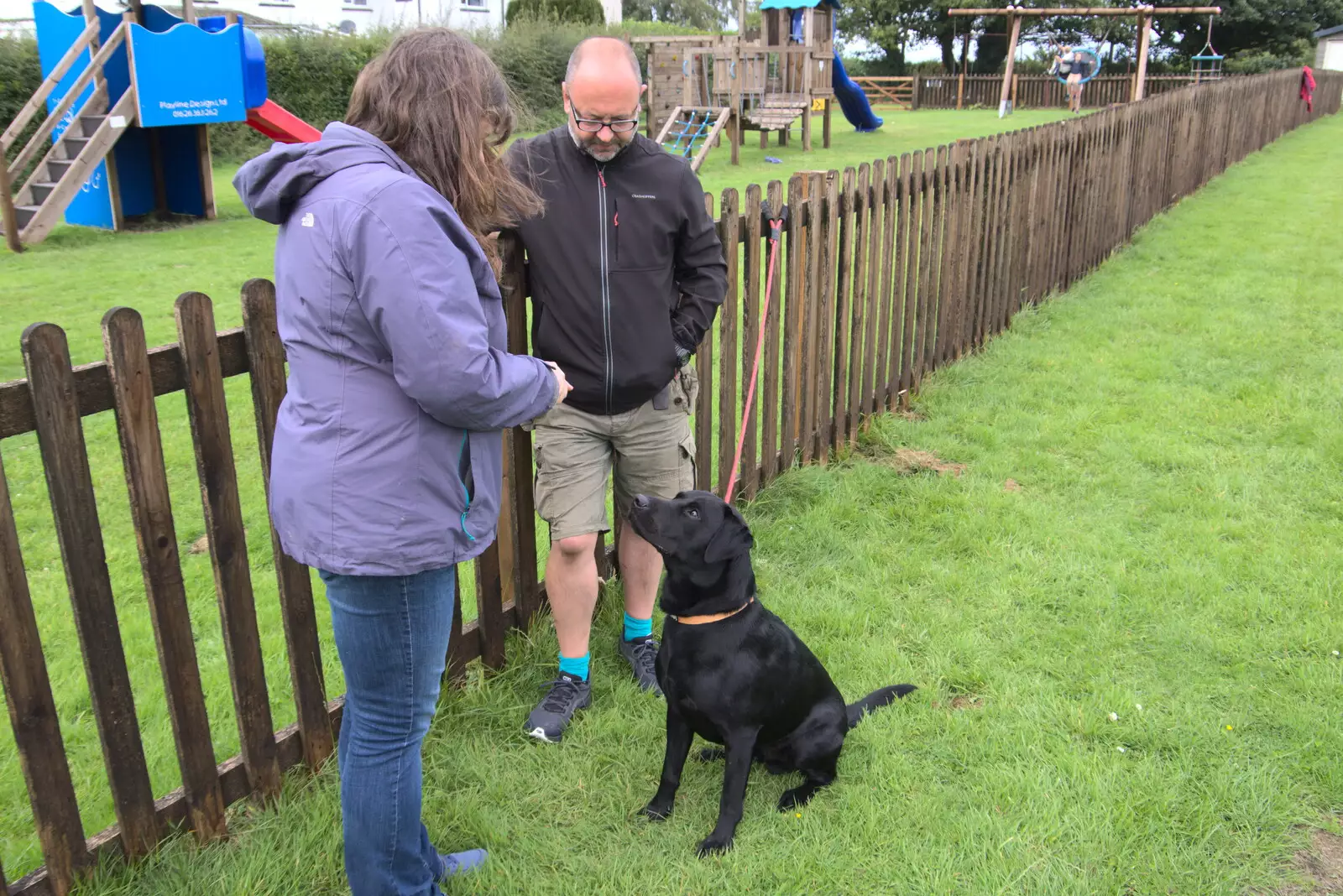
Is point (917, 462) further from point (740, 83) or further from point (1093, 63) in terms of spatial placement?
point (1093, 63)

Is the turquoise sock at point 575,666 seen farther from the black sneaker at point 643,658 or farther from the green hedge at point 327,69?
the green hedge at point 327,69

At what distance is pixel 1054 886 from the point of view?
264 cm

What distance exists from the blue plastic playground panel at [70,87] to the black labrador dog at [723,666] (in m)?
11.8

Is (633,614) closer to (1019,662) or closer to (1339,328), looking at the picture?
(1019,662)

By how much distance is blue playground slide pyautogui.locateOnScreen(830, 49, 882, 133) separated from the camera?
26797mm

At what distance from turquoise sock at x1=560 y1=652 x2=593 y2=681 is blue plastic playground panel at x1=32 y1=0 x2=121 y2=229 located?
11.3m

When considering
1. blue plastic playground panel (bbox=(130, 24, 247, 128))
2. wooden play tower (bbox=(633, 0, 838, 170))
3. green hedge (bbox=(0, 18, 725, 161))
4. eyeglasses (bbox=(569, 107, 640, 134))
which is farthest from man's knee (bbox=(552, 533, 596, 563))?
wooden play tower (bbox=(633, 0, 838, 170))

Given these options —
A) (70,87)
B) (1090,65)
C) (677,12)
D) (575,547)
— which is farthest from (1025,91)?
(575,547)

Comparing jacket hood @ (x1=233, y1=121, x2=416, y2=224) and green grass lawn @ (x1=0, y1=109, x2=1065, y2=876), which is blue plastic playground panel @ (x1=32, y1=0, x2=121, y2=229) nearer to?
green grass lawn @ (x1=0, y1=109, x2=1065, y2=876)

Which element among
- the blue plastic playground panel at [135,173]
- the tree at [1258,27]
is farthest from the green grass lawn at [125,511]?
the tree at [1258,27]

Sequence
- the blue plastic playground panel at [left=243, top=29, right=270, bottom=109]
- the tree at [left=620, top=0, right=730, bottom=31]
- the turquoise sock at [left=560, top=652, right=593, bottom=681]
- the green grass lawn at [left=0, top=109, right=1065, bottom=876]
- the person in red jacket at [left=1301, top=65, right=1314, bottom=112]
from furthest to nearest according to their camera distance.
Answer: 1. the tree at [left=620, top=0, right=730, bottom=31]
2. the person in red jacket at [left=1301, top=65, right=1314, bottom=112]
3. the blue plastic playground panel at [left=243, top=29, right=270, bottom=109]
4. the turquoise sock at [left=560, top=652, right=593, bottom=681]
5. the green grass lawn at [left=0, top=109, right=1065, bottom=876]

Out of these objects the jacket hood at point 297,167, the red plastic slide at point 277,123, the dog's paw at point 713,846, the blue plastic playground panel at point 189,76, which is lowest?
the dog's paw at point 713,846

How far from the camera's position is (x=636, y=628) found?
368cm

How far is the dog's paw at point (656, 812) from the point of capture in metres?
2.92
